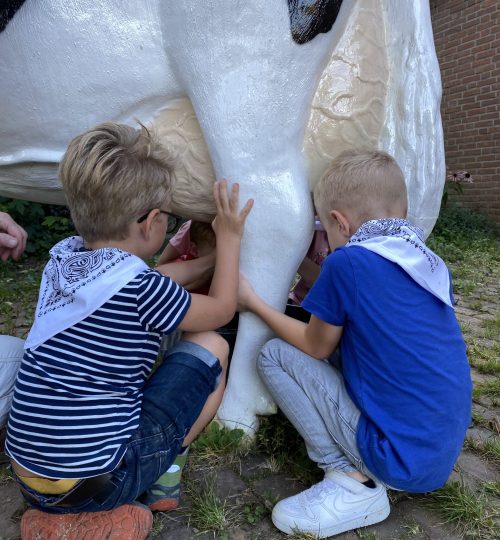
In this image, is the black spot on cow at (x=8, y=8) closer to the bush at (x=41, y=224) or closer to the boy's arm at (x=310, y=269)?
the boy's arm at (x=310, y=269)

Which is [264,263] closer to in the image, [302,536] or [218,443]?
[218,443]

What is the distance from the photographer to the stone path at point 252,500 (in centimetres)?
104

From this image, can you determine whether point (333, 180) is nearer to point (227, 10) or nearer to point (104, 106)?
point (227, 10)

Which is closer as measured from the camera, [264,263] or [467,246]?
[264,263]

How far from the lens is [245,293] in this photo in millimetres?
1258

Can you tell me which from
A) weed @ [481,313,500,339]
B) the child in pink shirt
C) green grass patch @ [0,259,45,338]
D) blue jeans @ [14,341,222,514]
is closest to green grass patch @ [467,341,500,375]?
weed @ [481,313,500,339]

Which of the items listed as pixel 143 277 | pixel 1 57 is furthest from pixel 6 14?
pixel 143 277

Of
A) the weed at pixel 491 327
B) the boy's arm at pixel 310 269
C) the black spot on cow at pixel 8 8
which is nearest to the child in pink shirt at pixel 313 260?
the boy's arm at pixel 310 269

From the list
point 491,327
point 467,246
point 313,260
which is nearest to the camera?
point 313,260

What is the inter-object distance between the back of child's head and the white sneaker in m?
0.78

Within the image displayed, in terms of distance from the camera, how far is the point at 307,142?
1294mm

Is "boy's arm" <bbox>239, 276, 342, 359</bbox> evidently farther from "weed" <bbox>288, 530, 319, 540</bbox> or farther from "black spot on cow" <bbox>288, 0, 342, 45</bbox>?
"black spot on cow" <bbox>288, 0, 342, 45</bbox>

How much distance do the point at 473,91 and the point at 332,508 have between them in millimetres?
5841

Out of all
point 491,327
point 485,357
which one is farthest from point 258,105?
point 491,327
